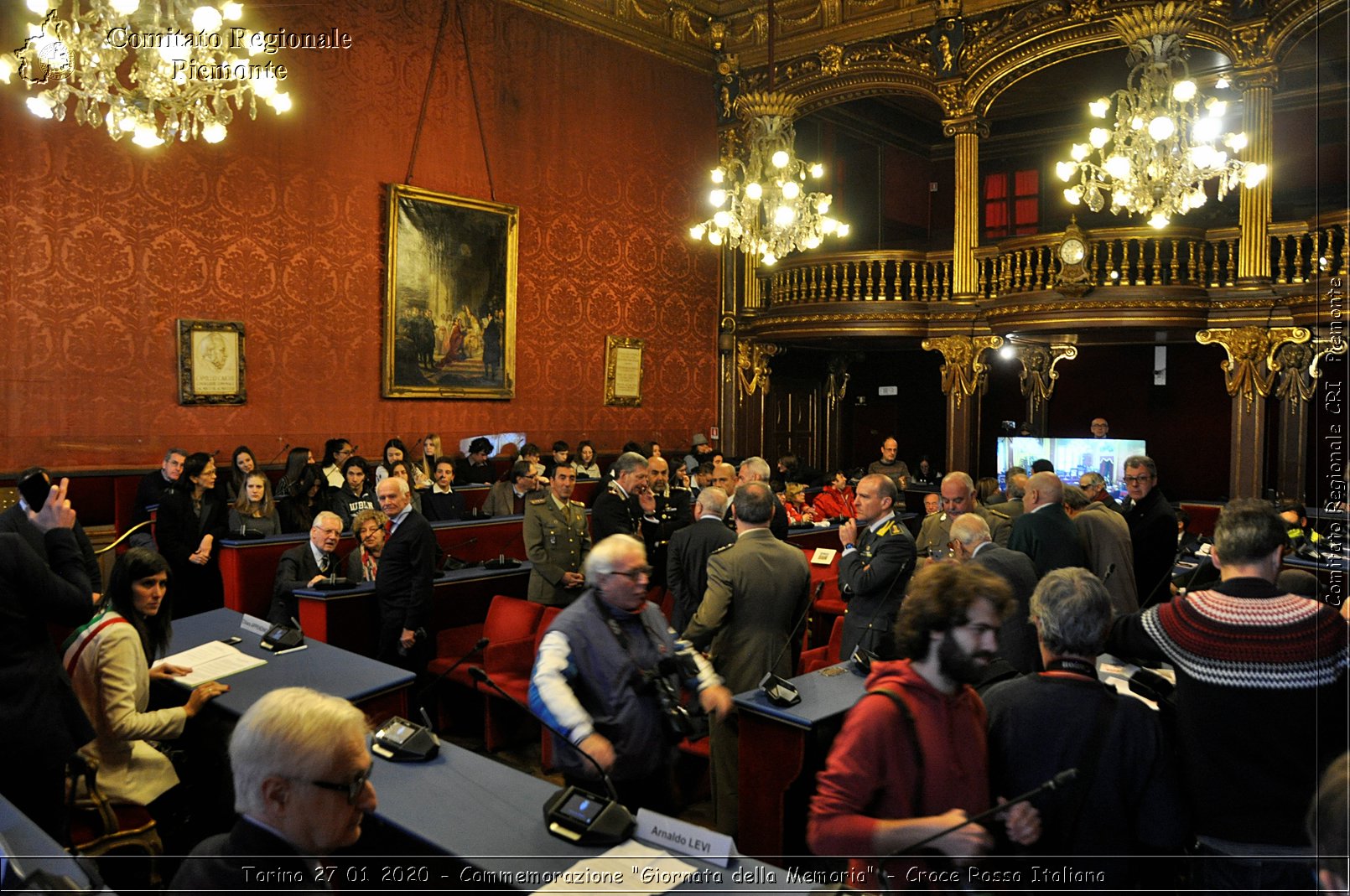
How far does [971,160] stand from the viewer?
11883 mm

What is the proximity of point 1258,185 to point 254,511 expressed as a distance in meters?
10.3

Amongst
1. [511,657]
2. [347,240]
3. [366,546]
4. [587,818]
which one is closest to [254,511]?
[366,546]

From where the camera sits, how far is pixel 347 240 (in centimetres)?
998

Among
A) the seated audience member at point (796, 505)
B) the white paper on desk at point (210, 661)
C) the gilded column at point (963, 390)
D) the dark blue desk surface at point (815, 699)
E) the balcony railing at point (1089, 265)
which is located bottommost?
the dark blue desk surface at point (815, 699)

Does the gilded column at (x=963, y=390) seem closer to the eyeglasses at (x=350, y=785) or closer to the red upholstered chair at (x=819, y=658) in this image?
the red upholstered chair at (x=819, y=658)

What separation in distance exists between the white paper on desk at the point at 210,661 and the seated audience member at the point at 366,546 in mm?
1674

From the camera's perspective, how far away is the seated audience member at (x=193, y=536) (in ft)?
20.9

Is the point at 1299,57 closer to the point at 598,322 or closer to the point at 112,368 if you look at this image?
the point at 598,322

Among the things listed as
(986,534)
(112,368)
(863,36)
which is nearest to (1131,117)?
(863,36)

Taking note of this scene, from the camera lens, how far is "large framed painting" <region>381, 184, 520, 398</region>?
1029cm

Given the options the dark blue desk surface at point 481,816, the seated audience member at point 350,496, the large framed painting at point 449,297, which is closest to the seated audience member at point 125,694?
the dark blue desk surface at point 481,816

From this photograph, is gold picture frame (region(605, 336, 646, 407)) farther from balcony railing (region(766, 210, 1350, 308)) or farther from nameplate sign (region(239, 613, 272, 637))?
nameplate sign (region(239, 613, 272, 637))

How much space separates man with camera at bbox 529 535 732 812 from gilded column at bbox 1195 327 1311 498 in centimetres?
947

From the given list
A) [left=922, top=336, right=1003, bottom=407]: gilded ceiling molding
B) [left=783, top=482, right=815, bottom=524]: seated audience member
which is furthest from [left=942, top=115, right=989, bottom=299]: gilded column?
[left=783, top=482, right=815, bottom=524]: seated audience member
